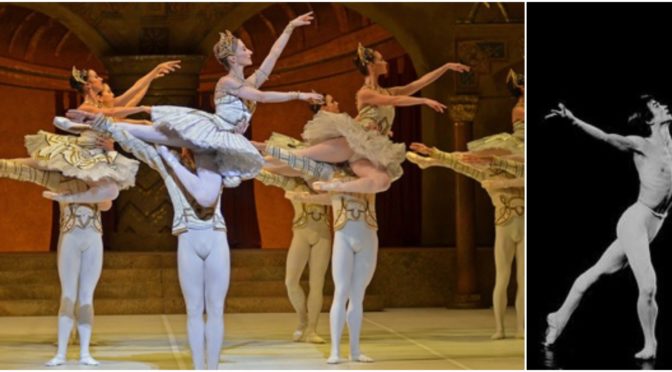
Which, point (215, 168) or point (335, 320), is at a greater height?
point (215, 168)

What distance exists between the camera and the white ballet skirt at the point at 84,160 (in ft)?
33.7

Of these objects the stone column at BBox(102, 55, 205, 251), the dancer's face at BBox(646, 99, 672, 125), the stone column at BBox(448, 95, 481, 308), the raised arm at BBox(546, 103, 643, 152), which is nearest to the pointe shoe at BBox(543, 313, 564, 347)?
the raised arm at BBox(546, 103, 643, 152)

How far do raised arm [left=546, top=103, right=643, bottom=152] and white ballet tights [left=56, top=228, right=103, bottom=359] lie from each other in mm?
3284

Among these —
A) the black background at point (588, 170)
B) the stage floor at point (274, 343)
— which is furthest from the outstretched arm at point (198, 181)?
the black background at point (588, 170)

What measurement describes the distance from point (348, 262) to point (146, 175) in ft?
21.1

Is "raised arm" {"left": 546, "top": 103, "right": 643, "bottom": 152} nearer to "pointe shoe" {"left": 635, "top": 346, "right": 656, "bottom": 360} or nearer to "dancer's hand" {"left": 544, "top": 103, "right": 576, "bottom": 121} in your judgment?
"dancer's hand" {"left": 544, "top": 103, "right": 576, "bottom": 121}

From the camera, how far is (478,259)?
627 inches

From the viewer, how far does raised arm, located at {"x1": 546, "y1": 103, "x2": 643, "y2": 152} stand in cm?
944

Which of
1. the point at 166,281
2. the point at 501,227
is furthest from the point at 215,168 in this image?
the point at 166,281

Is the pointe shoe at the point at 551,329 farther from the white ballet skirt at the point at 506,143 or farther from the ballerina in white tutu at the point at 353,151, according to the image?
the white ballet skirt at the point at 506,143

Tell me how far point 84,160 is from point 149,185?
585 cm

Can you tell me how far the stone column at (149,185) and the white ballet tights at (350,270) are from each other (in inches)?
242

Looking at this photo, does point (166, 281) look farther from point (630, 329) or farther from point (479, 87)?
point (630, 329)

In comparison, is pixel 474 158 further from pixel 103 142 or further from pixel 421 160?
pixel 103 142
